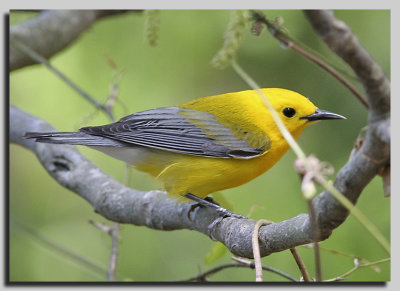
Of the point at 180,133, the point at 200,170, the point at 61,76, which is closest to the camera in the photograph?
the point at 200,170

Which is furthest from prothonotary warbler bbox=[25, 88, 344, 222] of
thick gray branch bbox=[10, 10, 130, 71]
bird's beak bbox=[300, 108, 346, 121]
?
thick gray branch bbox=[10, 10, 130, 71]

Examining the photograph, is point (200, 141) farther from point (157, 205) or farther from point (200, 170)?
point (157, 205)

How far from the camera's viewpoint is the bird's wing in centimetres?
230

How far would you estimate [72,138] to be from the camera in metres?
2.28

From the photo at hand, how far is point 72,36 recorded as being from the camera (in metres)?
3.06

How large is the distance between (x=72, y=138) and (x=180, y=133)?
1.54ft

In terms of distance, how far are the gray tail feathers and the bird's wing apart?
2cm

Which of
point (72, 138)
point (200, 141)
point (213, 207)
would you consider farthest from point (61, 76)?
point (213, 207)

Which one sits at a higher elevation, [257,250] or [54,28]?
[54,28]

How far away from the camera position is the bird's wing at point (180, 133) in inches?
90.4

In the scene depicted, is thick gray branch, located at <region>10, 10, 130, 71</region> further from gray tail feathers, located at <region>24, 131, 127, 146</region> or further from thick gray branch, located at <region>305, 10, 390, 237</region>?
thick gray branch, located at <region>305, 10, 390, 237</region>

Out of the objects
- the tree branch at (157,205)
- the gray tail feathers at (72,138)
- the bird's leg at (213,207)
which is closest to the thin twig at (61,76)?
the tree branch at (157,205)

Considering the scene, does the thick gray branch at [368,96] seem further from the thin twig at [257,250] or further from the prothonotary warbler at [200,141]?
the prothonotary warbler at [200,141]

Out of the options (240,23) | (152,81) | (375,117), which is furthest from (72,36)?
(375,117)
